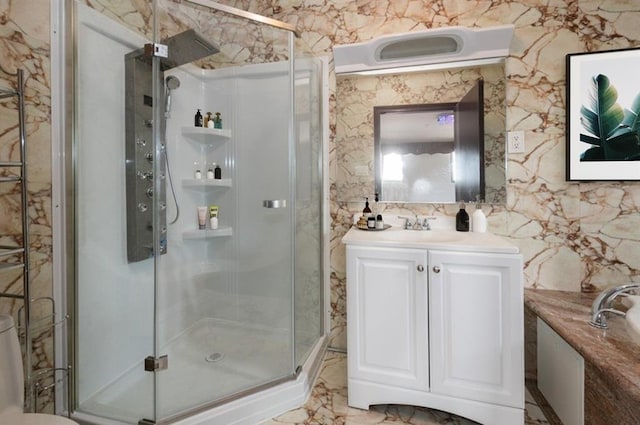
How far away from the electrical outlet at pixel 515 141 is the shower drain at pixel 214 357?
82.5 inches

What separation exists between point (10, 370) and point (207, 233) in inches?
42.9

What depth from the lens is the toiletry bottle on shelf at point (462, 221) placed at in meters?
1.92

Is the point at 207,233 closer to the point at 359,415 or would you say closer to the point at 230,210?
the point at 230,210

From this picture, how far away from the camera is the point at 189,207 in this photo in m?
1.94

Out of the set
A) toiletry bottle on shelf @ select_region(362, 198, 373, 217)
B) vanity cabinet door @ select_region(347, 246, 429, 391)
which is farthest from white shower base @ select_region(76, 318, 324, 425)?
toiletry bottle on shelf @ select_region(362, 198, 373, 217)

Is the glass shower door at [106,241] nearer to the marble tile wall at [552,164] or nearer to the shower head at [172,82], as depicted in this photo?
the shower head at [172,82]

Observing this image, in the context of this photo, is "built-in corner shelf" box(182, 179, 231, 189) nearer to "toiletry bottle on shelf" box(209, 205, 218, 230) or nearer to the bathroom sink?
"toiletry bottle on shelf" box(209, 205, 218, 230)

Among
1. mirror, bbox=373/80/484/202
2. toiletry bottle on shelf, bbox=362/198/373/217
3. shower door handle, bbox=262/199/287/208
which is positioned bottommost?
toiletry bottle on shelf, bbox=362/198/373/217

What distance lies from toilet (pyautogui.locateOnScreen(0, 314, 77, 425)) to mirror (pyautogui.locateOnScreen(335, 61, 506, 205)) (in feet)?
5.67

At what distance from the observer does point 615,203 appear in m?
1.74

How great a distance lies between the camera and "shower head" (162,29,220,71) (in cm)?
163

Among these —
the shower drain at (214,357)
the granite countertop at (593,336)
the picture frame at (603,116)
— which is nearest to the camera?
the granite countertop at (593,336)

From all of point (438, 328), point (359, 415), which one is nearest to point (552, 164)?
point (438, 328)

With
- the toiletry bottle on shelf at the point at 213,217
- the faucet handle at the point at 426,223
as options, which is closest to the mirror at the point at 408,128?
the faucet handle at the point at 426,223
